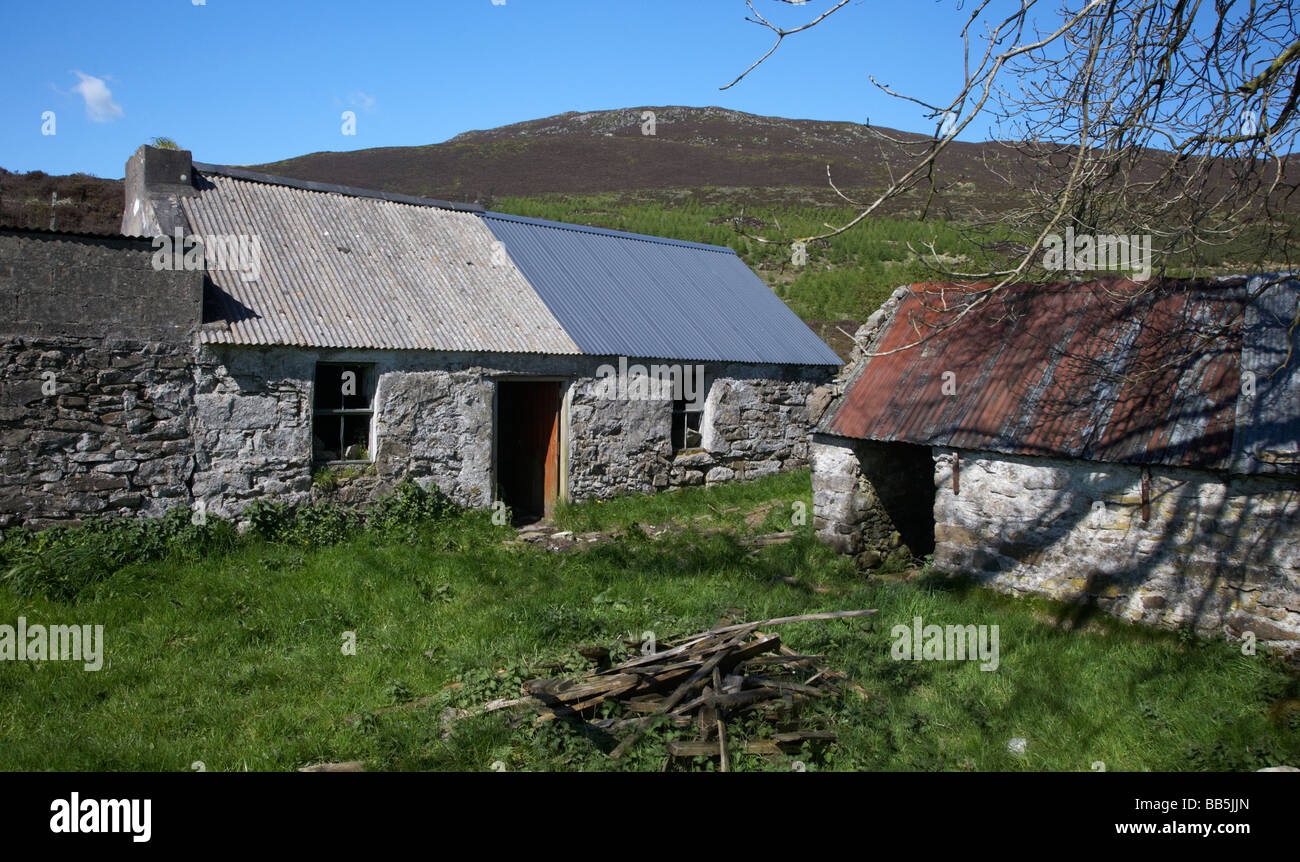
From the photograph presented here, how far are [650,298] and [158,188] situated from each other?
7.95 meters

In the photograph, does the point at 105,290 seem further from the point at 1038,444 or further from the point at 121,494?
the point at 1038,444

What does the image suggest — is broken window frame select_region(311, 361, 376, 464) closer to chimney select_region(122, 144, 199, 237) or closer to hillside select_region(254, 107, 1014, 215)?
chimney select_region(122, 144, 199, 237)

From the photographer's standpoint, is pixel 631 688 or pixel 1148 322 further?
pixel 1148 322

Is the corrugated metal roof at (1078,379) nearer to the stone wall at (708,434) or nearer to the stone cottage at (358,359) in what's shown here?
the stone wall at (708,434)

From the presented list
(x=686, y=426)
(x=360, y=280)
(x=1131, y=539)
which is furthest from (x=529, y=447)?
(x=1131, y=539)

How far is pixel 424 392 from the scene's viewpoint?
1055cm

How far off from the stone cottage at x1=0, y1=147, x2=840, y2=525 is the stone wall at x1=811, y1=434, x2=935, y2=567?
411 centimetres

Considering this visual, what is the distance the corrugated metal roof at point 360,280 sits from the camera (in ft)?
32.3

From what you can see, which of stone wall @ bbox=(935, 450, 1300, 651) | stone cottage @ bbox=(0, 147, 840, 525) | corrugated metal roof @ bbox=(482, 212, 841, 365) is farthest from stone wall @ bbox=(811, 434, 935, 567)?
corrugated metal roof @ bbox=(482, 212, 841, 365)

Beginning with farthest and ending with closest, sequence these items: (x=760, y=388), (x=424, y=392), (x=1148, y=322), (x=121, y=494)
→ 1. (x=760, y=388)
2. (x=424, y=392)
3. (x=121, y=494)
4. (x=1148, y=322)

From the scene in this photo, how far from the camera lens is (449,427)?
10.8 m
